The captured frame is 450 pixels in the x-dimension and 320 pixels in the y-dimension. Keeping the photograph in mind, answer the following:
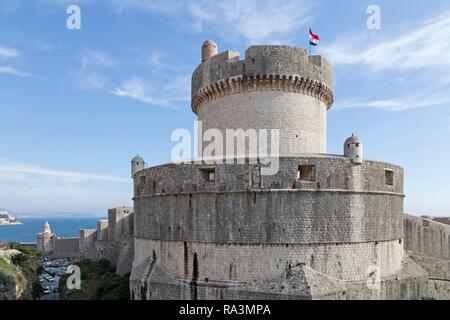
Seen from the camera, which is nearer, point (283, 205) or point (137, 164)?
point (283, 205)

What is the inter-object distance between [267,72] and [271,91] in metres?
0.91

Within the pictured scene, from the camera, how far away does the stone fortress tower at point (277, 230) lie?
11008 millimetres

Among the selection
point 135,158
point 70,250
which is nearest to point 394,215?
point 135,158

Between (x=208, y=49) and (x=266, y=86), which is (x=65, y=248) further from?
(x=266, y=86)

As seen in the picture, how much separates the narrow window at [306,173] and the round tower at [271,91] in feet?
6.80

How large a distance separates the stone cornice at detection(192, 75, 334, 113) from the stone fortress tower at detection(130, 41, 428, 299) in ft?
13.3

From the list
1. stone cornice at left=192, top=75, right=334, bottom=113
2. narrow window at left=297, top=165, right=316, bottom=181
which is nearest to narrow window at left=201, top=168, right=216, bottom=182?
narrow window at left=297, top=165, right=316, bottom=181

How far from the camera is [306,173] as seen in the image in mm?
12148

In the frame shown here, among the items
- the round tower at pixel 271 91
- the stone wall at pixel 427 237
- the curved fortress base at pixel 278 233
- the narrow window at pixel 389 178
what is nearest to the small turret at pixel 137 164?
the curved fortress base at pixel 278 233

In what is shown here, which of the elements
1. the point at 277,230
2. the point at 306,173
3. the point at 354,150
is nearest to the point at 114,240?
the point at 277,230

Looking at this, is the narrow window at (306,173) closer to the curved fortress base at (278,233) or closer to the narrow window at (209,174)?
the curved fortress base at (278,233)

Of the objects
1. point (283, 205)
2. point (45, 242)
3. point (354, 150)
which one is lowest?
point (45, 242)

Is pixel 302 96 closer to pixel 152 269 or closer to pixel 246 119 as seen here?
pixel 246 119

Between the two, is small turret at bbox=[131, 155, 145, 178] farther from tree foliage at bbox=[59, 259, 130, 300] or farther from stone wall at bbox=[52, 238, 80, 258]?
stone wall at bbox=[52, 238, 80, 258]
